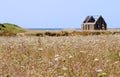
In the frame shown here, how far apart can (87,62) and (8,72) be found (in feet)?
4.91

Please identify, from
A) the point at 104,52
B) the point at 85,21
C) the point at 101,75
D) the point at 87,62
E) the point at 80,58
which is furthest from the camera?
the point at 85,21

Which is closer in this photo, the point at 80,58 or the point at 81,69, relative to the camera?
the point at 81,69

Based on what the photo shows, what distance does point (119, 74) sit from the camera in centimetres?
498

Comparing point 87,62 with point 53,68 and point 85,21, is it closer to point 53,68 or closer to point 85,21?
point 53,68

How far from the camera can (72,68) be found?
5.38m

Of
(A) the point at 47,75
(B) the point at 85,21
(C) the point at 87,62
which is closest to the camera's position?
(A) the point at 47,75

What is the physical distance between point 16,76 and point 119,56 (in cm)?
260

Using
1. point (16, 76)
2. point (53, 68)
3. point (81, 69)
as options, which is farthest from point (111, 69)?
point (16, 76)

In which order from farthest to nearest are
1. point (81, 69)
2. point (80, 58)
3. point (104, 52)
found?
1. point (104, 52)
2. point (80, 58)
3. point (81, 69)

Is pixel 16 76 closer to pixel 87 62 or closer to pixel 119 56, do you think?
pixel 87 62

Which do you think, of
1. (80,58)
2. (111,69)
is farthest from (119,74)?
(80,58)

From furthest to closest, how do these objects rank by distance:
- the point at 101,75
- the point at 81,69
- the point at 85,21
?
the point at 85,21 < the point at 81,69 < the point at 101,75

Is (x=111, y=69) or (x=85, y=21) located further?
(x=85, y=21)

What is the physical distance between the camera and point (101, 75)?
4418 millimetres
